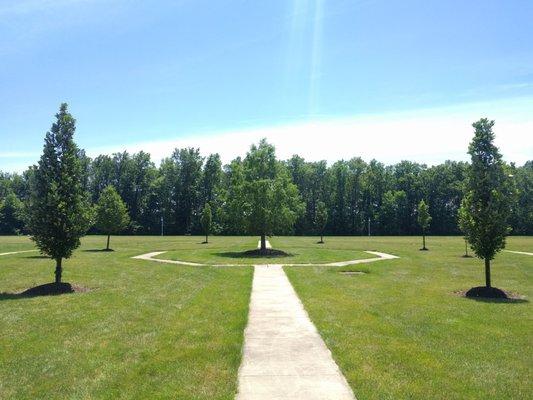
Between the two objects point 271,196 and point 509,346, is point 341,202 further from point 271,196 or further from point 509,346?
point 509,346

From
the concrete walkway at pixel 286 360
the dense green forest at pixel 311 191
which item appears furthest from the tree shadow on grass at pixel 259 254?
the dense green forest at pixel 311 191

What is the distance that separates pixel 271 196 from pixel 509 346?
90.9ft

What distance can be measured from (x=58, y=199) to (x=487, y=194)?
15.5 m

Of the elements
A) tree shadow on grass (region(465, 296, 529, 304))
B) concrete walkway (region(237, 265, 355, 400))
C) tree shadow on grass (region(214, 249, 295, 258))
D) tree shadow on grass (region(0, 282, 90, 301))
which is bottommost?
tree shadow on grass (region(0, 282, 90, 301))

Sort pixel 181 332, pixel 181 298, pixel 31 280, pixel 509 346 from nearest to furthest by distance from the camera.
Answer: pixel 509 346 < pixel 181 332 < pixel 181 298 < pixel 31 280

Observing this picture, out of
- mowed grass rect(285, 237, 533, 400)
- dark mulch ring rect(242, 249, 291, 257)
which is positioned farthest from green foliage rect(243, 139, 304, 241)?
mowed grass rect(285, 237, 533, 400)

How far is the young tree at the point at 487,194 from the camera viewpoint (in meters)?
17.2

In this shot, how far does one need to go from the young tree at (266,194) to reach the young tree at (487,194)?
19.7 m

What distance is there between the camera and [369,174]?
104m

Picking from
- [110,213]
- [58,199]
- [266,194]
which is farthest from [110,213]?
[58,199]

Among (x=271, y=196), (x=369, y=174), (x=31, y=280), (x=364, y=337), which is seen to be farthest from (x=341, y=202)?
(x=364, y=337)

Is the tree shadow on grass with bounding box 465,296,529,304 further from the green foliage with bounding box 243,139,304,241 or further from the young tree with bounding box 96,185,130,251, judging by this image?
the young tree with bounding box 96,185,130,251

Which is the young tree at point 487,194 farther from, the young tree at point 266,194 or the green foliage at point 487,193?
the young tree at point 266,194

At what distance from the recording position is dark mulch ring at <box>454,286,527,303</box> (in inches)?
630
